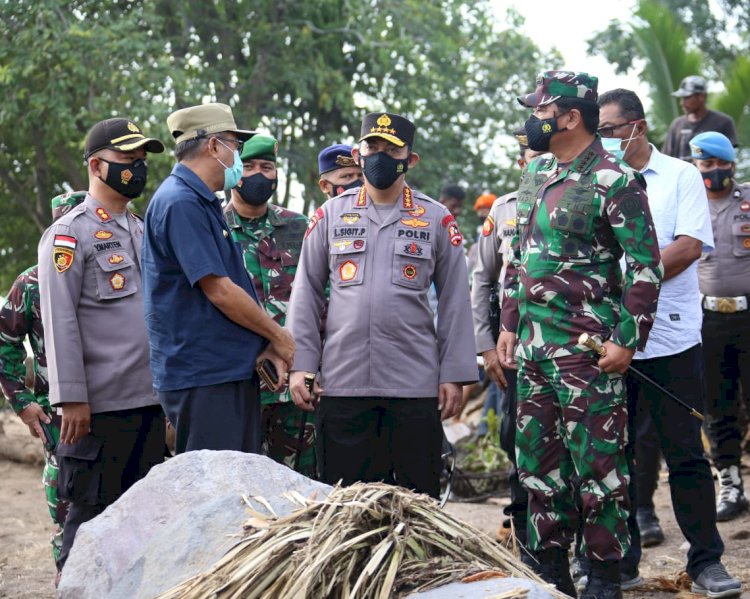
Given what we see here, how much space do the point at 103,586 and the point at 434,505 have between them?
1.06 m

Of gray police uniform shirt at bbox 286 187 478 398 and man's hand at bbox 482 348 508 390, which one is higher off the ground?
gray police uniform shirt at bbox 286 187 478 398

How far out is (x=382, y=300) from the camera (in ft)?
16.4

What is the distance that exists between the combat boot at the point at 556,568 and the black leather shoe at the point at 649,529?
185 centimetres

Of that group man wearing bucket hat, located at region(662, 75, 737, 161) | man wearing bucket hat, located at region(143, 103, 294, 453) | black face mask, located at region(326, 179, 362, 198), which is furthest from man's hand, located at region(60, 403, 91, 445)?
man wearing bucket hat, located at region(662, 75, 737, 161)

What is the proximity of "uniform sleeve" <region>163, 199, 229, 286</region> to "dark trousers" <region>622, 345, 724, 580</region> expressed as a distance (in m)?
2.06

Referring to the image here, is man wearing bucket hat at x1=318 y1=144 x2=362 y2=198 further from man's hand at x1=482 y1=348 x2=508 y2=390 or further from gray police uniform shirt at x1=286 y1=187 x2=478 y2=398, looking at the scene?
man's hand at x1=482 y1=348 x2=508 y2=390

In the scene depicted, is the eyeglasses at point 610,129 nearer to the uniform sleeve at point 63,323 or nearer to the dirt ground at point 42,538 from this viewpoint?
the dirt ground at point 42,538

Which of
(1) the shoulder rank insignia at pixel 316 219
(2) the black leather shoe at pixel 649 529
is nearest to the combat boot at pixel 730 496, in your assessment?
(2) the black leather shoe at pixel 649 529

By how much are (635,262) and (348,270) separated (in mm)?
1273

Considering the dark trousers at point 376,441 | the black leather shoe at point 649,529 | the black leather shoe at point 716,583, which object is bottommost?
the black leather shoe at point 649,529

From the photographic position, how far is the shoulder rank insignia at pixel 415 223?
16.7 ft

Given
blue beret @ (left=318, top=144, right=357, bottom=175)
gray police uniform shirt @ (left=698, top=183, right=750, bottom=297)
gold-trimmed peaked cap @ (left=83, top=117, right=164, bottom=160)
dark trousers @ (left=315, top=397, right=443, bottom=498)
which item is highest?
gold-trimmed peaked cap @ (left=83, top=117, right=164, bottom=160)

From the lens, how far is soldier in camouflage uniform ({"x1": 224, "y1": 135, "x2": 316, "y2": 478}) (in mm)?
5734

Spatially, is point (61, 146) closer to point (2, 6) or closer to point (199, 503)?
point (2, 6)
